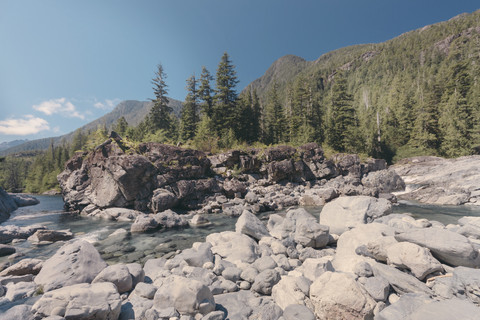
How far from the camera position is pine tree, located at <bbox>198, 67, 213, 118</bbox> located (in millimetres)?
35562

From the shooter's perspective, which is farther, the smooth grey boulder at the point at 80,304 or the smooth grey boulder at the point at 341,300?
the smooth grey boulder at the point at 341,300

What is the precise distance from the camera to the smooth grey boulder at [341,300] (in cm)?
358

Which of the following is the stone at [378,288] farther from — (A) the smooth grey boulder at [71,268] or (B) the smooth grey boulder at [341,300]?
(A) the smooth grey boulder at [71,268]

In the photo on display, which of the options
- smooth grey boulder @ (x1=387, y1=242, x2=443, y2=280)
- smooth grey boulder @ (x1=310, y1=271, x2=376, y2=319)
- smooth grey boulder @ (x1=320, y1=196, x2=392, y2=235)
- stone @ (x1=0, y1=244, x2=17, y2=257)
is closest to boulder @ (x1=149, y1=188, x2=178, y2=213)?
stone @ (x1=0, y1=244, x2=17, y2=257)

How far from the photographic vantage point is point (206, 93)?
36031mm

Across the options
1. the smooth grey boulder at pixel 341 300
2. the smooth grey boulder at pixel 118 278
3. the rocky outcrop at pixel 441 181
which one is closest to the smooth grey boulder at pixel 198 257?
the smooth grey boulder at pixel 118 278

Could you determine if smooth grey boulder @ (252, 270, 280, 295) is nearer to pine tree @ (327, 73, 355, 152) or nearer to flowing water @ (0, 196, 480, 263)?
flowing water @ (0, 196, 480, 263)

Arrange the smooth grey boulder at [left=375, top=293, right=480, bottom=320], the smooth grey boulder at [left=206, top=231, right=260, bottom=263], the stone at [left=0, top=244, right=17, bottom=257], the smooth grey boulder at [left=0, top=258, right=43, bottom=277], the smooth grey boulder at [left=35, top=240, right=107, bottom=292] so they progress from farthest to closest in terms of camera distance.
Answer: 1. the stone at [left=0, top=244, right=17, bottom=257]
2. the smooth grey boulder at [left=206, top=231, right=260, bottom=263]
3. the smooth grey boulder at [left=0, top=258, right=43, bottom=277]
4. the smooth grey boulder at [left=35, top=240, right=107, bottom=292]
5. the smooth grey boulder at [left=375, top=293, right=480, bottom=320]

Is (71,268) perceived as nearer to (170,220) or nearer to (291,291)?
(291,291)

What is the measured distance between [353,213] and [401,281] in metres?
4.41

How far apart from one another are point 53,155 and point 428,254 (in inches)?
3592

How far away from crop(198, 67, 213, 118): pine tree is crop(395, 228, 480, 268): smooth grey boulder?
33927 mm

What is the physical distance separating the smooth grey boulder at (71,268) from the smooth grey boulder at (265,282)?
4.16m

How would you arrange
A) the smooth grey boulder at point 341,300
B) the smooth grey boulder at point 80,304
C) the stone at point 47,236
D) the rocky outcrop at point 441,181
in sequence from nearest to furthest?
1. the smooth grey boulder at point 80,304
2. the smooth grey boulder at point 341,300
3. the stone at point 47,236
4. the rocky outcrop at point 441,181
